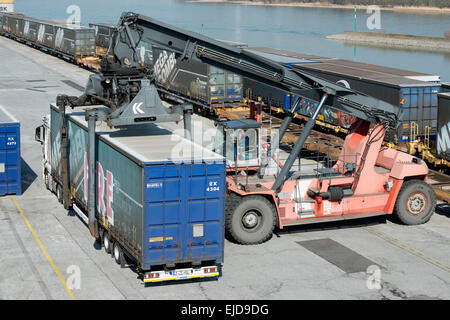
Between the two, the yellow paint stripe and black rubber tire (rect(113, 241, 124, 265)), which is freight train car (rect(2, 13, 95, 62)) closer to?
the yellow paint stripe

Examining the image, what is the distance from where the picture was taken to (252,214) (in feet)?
63.6

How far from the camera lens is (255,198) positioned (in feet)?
63.6

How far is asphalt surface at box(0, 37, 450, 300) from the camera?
53.0ft

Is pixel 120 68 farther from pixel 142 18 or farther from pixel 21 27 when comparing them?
pixel 21 27

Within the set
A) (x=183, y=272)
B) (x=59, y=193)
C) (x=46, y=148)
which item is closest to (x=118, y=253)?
(x=183, y=272)

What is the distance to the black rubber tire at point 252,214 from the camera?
1917 centimetres

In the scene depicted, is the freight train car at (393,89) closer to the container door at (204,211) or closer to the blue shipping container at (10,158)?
the blue shipping container at (10,158)

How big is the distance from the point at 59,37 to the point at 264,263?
55.2 m

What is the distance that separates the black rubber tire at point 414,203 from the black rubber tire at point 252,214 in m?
4.72

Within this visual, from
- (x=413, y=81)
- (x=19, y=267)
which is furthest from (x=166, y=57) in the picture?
(x=19, y=267)

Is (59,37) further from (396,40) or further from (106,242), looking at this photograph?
(396,40)

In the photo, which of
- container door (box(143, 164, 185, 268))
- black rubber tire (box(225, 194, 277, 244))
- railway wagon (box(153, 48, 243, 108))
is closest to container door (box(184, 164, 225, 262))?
container door (box(143, 164, 185, 268))

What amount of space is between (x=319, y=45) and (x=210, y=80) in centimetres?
7748

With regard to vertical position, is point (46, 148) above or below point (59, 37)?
below
